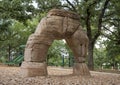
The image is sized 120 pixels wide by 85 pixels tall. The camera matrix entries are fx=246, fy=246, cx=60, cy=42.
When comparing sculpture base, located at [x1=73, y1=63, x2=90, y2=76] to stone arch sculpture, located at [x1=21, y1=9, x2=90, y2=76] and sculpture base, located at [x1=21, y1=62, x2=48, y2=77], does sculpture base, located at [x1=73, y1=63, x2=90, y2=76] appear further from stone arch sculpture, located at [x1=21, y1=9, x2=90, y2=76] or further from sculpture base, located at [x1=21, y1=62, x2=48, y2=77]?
sculpture base, located at [x1=21, y1=62, x2=48, y2=77]

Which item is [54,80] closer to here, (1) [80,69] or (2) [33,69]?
(2) [33,69]

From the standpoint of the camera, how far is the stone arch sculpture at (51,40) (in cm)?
1035

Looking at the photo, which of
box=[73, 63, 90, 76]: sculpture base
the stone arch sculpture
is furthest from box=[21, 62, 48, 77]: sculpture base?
box=[73, 63, 90, 76]: sculpture base

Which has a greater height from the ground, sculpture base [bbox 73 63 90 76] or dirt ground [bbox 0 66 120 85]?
sculpture base [bbox 73 63 90 76]

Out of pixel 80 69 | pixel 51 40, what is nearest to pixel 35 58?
pixel 51 40

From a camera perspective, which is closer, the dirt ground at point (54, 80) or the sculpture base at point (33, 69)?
the dirt ground at point (54, 80)

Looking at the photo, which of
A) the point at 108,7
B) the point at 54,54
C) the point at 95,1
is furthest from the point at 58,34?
the point at 54,54

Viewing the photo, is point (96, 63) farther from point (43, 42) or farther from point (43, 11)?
point (43, 42)

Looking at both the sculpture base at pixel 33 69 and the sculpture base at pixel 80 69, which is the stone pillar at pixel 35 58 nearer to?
the sculpture base at pixel 33 69

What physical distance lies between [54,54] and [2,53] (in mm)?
7459

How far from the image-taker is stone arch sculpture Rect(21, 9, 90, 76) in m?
10.4

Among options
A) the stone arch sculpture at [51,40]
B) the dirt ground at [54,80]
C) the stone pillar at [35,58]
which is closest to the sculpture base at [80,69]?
the stone arch sculpture at [51,40]

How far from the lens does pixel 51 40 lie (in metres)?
10.8

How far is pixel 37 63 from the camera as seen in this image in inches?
408
